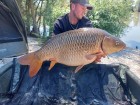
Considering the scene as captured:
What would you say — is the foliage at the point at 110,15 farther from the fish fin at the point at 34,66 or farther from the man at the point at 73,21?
the fish fin at the point at 34,66

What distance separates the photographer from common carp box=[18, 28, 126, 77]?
231 centimetres

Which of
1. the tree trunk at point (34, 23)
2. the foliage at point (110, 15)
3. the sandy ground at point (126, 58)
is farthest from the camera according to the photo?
the tree trunk at point (34, 23)

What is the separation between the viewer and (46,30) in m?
8.60

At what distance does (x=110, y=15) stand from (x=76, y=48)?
5759mm

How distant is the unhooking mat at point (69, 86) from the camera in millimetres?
2656

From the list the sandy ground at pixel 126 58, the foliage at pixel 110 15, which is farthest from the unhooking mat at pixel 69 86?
the foliage at pixel 110 15

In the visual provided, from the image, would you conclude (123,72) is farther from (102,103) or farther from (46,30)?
(46,30)

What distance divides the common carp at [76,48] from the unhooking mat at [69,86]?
14.6 inches

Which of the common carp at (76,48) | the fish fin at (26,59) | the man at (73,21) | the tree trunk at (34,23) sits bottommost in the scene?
the tree trunk at (34,23)

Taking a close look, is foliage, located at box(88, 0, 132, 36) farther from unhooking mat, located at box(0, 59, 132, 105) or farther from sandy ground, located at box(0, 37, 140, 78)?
unhooking mat, located at box(0, 59, 132, 105)

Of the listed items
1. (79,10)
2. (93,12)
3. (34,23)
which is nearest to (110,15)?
(93,12)

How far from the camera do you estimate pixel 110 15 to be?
792 cm

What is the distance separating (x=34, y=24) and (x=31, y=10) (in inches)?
15.3

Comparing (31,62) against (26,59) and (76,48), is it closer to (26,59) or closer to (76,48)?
(26,59)
